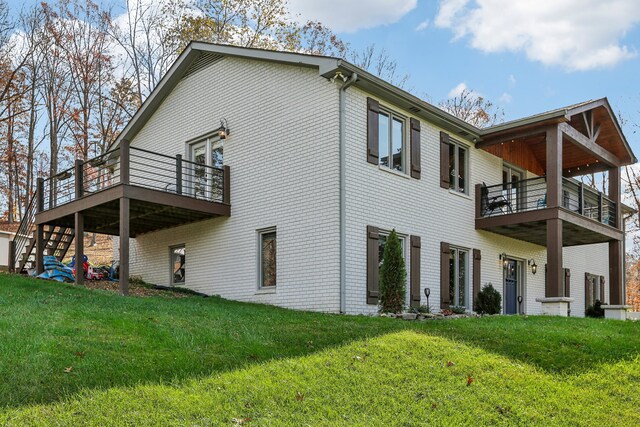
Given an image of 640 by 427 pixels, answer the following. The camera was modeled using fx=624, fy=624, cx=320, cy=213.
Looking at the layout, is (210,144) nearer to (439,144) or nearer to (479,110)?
(439,144)

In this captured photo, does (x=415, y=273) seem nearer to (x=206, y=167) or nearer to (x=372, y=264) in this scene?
(x=372, y=264)

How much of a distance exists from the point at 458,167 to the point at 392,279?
16.5ft

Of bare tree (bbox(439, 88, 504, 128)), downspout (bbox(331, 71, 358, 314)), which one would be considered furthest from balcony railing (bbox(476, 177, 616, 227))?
bare tree (bbox(439, 88, 504, 128))

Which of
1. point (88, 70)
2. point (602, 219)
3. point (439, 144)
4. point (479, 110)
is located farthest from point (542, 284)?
point (88, 70)

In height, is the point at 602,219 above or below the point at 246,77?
below

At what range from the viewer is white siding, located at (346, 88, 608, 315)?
12359 mm

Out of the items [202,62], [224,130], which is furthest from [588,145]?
[202,62]

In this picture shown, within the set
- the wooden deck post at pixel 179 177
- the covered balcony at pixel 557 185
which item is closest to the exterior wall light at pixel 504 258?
the covered balcony at pixel 557 185

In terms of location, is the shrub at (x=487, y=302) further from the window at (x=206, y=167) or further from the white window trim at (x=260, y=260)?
the window at (x=206, y=167)

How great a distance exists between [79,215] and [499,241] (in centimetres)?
1072

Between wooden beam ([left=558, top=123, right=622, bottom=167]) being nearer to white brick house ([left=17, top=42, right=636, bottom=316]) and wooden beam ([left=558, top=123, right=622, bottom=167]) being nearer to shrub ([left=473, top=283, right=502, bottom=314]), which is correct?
white brick house ([left=17, top=42, right=636, bottom=316])

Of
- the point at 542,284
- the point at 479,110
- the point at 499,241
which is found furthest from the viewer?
the point at 479,110

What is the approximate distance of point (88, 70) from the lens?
93.6ft

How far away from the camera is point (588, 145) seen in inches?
639
